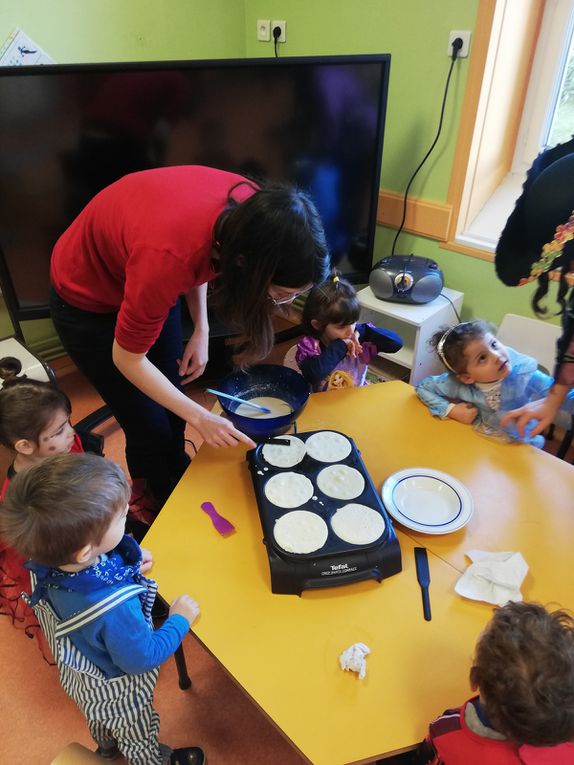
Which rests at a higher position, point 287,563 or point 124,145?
point 124,145

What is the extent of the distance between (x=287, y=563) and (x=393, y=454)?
451 millimetres

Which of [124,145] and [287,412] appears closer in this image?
[287,412]

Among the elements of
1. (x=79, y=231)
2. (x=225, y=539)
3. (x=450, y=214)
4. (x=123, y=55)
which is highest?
(x=123, y=55)

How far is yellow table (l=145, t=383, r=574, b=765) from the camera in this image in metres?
0.85

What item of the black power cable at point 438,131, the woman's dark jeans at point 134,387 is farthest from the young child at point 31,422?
the black power cable at point 438,131

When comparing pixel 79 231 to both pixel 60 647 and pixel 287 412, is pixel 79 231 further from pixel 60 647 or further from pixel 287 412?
pixel 60 647

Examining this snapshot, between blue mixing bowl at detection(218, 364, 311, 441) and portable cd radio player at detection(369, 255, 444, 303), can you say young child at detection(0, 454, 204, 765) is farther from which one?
portable cd radio player at detection(369, 255, 444, 303)

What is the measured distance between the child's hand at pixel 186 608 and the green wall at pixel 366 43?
182 cm

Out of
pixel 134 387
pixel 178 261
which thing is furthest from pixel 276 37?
pixel 178 261

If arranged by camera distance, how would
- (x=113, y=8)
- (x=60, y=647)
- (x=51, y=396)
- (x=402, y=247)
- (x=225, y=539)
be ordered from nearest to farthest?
(x=60, y=647) < (x=225, y=539) < (x=51, y=396) < (x=113, y=8) < (x=402, y=247)

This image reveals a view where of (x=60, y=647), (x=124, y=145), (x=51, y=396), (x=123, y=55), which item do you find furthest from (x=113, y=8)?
(x=60, y=647)

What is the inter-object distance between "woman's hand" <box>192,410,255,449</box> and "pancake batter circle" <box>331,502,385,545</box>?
289 mm

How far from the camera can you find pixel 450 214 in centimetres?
230

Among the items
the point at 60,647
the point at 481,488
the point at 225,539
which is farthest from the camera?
the point at 481,488
